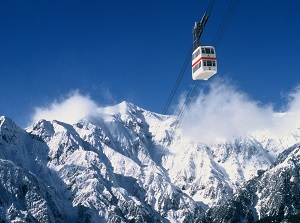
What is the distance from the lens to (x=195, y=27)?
8500 cm

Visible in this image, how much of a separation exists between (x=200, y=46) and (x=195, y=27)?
3424mm

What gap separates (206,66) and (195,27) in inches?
239

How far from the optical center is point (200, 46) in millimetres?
87062

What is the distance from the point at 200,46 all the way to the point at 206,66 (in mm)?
4385

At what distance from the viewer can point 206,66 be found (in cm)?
8419

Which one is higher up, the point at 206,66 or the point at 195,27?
the point at 195,27
